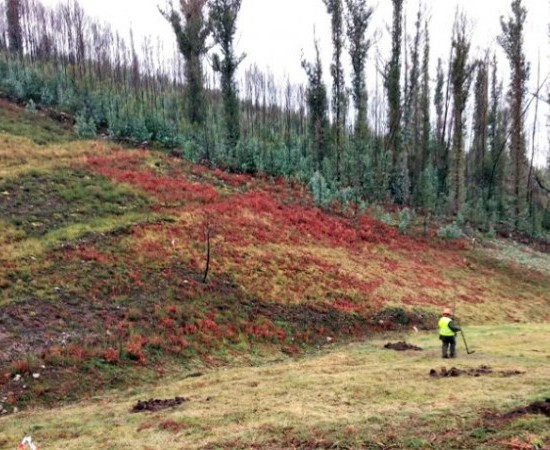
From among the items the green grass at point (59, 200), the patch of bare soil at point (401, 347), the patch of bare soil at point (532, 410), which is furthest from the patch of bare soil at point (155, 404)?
the green grass at point (59, 200)

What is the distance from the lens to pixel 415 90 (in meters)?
48.3

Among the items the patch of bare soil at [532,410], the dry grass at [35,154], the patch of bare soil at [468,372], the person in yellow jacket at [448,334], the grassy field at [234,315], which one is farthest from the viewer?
the dry grass at [35,154]

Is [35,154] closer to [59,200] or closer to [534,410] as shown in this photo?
[59,200]

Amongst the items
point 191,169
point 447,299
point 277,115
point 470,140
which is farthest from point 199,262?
point 277,115

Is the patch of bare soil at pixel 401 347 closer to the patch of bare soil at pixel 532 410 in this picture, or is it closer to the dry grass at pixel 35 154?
the patch of bare soil at pixel 532 410

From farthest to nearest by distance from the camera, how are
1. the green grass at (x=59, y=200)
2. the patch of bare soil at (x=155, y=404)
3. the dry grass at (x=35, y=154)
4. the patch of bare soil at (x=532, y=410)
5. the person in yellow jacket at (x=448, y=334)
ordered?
1. the dry grass at (x=35, y=154)
2. the green grass at (x=59, y=200)
3. the person in yellow jacket at (x=448, y=334)
4. the patch of bare soil at (x=155, y=404)
5. the patch of bare soil at (x=532, y=410)

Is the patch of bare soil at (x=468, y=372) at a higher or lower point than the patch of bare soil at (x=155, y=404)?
higher

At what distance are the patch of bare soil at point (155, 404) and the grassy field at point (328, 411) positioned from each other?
23 cm

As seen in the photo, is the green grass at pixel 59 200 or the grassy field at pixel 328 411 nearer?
the grassy field at pixel 328 411

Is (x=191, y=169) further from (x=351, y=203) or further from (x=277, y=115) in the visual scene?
(x=277, y=115)

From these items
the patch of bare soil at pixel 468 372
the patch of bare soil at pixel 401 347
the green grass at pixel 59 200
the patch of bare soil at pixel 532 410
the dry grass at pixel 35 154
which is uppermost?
the dry grass at pixel 35 154

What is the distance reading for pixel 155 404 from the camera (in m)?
11.0

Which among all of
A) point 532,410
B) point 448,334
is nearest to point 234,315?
point 448,334

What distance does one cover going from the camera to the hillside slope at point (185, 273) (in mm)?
14938
